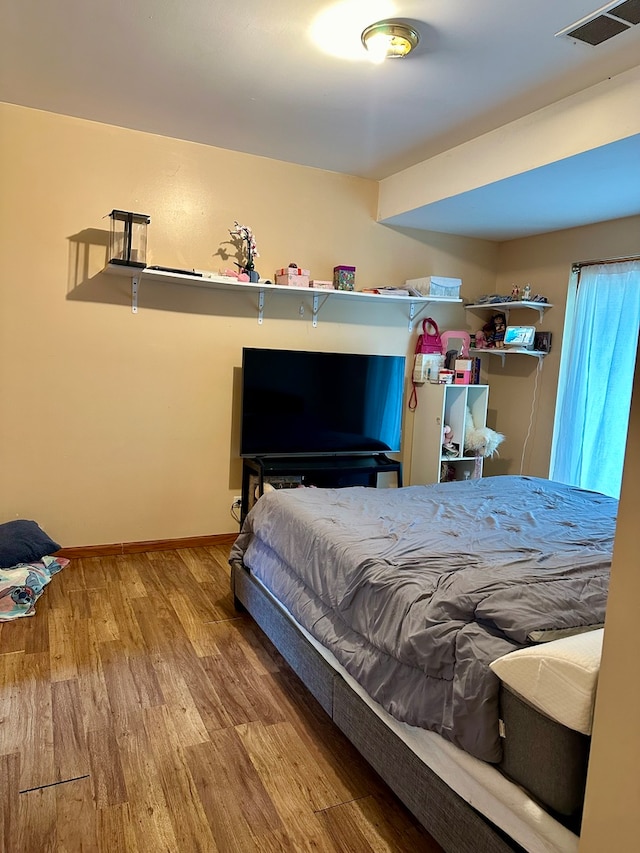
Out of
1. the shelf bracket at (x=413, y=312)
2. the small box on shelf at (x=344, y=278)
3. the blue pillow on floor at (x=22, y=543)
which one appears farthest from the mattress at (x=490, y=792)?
the shelf bracket at (x=413, y=312)

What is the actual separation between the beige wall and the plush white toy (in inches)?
44.9

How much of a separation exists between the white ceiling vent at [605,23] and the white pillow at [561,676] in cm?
208

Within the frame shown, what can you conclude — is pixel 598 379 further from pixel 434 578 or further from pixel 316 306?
pixel 434 578

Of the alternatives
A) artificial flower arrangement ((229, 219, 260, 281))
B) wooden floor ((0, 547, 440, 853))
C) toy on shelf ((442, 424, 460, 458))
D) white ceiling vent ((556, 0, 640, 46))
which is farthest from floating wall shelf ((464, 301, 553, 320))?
wooden floor ((0, 547, 440, 853))

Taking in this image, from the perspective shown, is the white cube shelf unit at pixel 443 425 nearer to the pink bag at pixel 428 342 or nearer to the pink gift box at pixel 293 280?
the pink bag at pixel 428 342

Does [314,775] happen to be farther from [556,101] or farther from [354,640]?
[556,101]

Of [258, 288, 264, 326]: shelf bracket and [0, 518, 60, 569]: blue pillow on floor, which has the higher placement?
[258, 288, 264, 326]: shelf bracket

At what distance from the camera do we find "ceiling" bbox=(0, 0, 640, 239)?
2217mm

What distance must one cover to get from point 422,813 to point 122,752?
1.01 metres

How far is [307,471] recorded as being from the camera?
3836 mm

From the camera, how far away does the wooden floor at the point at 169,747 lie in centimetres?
165

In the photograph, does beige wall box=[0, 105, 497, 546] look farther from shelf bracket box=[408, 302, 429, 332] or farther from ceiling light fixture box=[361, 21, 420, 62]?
ceiling light fixture box=[361, 21, 420, 62]

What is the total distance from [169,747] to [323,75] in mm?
2814

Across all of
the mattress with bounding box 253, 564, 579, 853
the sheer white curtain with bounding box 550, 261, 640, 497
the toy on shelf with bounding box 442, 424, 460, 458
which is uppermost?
the sheer white curtain with bounding box 550, 261, 640, 497
